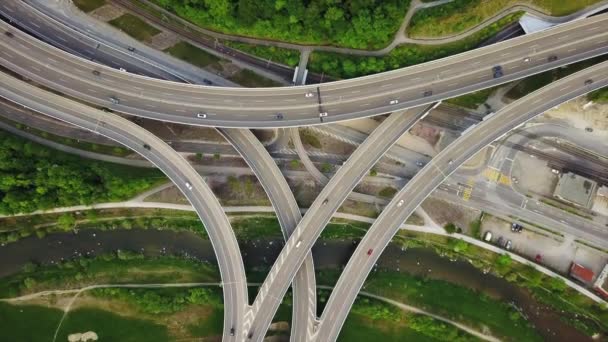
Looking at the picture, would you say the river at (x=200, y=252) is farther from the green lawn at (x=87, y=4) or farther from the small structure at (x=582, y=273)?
the green lawn at (x=87, y=4)

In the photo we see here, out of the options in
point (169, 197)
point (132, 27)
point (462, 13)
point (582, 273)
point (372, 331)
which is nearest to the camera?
point (462, 13)

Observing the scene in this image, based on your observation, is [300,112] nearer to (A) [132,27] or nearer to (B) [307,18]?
(B) [307,18]

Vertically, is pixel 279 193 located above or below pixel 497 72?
below

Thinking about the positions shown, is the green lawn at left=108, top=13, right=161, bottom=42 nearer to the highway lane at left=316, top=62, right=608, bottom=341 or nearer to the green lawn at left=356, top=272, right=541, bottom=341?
the highway lane at left=316, top=62, right=608, bottom=341

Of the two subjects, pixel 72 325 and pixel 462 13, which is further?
pixel 72 325

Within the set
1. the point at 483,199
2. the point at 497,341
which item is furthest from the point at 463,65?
the point at 497,341

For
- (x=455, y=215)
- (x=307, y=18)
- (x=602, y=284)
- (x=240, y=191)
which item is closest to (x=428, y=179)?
(x=455, y=215)

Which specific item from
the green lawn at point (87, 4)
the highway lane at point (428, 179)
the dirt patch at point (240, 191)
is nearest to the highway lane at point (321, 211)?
the highway lane at point (428, 179)
